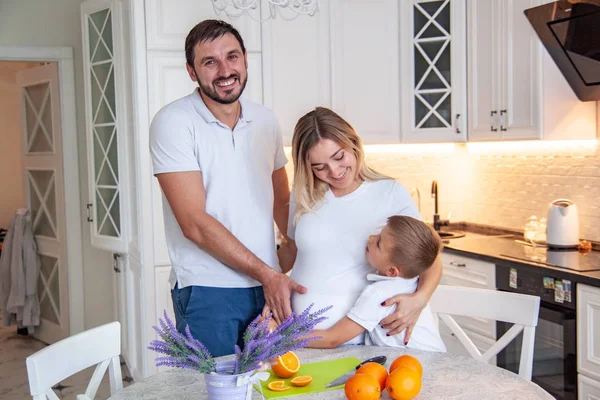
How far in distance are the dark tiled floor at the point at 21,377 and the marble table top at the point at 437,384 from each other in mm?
2733

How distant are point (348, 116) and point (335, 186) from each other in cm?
219

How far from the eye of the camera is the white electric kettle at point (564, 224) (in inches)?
144

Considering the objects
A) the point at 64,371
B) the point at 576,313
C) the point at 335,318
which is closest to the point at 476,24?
the point at 576,313

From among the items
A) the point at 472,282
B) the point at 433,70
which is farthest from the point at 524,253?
the point at 433,70

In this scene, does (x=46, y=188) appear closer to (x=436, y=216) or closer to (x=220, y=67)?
(x=436, y=216)

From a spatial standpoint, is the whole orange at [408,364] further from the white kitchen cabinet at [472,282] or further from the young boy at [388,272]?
the white kitchen cabinet at [472,282]

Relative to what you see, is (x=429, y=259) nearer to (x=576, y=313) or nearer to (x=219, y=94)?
(x=219, y=94)

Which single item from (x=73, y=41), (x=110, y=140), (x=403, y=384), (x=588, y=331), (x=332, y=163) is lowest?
(x=588, y=331)

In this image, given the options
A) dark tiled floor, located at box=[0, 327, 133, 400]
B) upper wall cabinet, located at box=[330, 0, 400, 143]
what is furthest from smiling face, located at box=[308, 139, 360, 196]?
dark tiled floor, located at box=[0, 327, 133, 400]

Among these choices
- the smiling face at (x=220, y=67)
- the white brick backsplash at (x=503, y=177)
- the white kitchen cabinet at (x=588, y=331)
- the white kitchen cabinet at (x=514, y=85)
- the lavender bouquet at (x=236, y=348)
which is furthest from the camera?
the white brick backsplash at (x=503, y=177)

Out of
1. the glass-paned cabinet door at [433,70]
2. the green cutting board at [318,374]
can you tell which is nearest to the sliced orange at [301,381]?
the green cutting board at [318,374]

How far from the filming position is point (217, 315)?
224 centimetres

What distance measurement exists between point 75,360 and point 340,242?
2.61 ft

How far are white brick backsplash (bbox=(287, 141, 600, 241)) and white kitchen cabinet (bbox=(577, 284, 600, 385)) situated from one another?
0.76m
